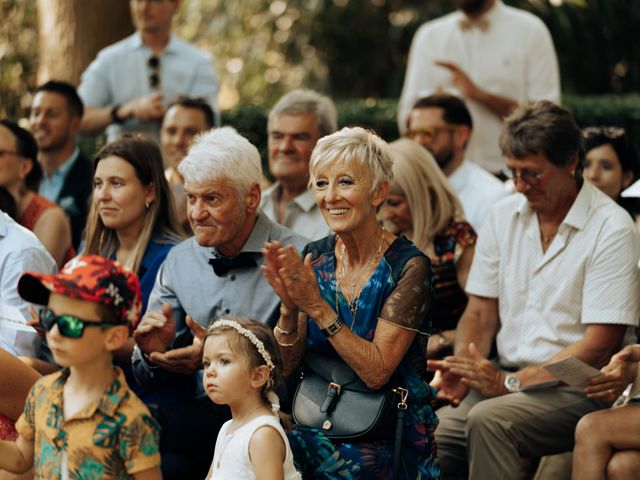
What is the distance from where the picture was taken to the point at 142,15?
7.95 meters

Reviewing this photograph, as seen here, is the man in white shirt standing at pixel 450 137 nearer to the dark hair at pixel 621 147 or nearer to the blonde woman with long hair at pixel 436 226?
the dark hair at pixel 621 147

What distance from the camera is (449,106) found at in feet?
22.3

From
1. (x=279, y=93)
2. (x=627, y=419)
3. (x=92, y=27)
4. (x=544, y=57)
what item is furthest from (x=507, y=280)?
(x=279, y=93)

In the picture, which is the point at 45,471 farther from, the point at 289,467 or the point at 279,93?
the point at 279,93

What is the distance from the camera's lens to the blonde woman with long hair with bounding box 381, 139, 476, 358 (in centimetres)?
550

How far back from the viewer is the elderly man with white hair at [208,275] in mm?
4527

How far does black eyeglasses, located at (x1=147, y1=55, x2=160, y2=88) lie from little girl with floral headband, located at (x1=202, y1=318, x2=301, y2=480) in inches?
169

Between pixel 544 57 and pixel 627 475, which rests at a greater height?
pixel 544 57

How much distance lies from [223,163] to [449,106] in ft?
8.10

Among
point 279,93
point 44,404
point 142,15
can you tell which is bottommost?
point 279,93

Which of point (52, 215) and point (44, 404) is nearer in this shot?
point (44, 404)

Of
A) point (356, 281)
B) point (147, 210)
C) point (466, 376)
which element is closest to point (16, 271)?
point (147, 210)

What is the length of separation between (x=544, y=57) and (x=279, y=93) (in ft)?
18.5

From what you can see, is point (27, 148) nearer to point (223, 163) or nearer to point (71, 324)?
point (223, 163)
